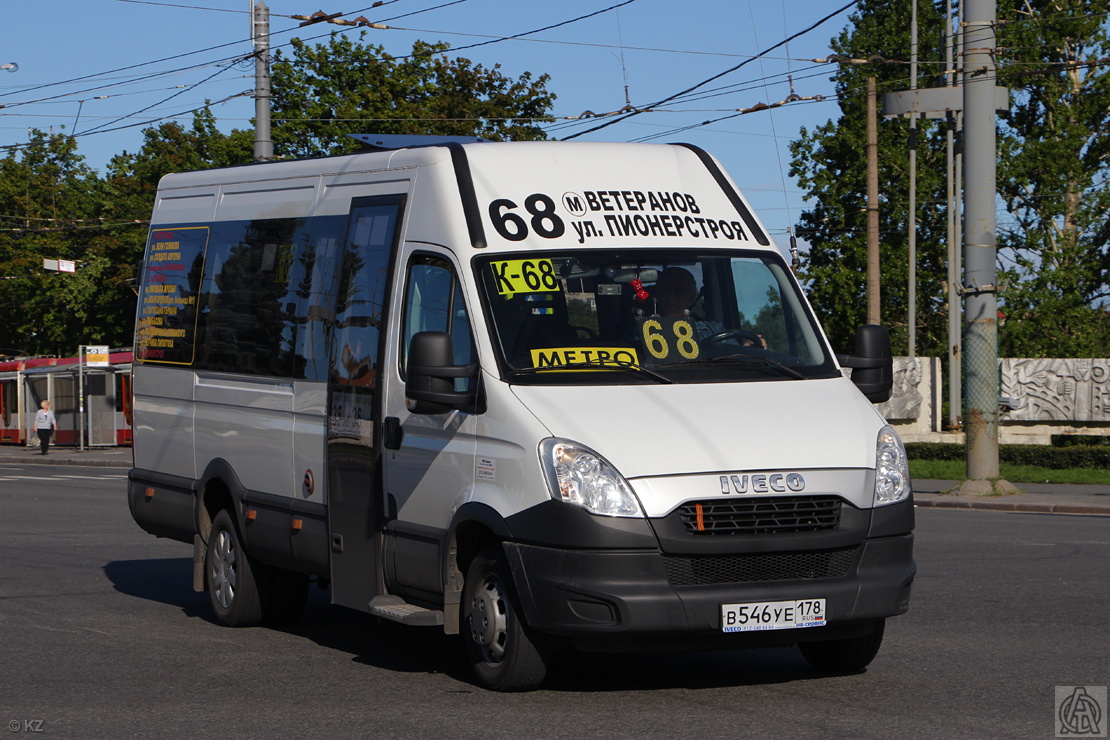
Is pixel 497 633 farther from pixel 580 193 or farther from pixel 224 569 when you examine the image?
pixel 224 569

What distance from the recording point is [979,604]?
34.3ft

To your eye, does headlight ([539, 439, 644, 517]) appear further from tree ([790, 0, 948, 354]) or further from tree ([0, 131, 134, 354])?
tree ([0, 131, 134, 354])

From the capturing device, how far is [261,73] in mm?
24219

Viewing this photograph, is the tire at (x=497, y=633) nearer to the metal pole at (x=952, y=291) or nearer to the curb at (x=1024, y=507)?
the curb at (x=1024, y=507)

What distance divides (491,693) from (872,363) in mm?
2682

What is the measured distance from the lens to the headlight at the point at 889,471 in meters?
7.21

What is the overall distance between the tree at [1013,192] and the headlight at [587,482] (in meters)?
45.7

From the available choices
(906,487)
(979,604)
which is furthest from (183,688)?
(979,604)

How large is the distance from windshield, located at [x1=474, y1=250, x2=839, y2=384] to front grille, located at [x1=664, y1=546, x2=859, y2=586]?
3.25 feet

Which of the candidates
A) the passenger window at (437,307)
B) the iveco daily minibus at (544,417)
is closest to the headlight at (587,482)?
the iveco daily minibus at (544,417)

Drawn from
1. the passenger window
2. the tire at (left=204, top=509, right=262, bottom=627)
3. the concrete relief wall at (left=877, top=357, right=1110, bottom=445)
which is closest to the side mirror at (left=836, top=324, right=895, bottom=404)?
the passenger window

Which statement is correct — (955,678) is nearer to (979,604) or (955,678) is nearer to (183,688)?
(979,604)

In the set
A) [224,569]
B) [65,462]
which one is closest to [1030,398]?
[65,462]

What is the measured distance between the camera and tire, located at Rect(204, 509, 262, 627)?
10.0 m
